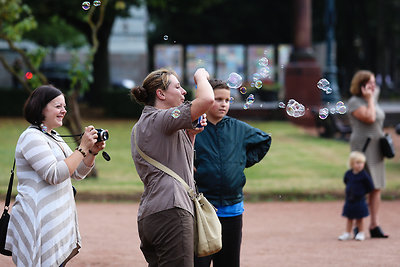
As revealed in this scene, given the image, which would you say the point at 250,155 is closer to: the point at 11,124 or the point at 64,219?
the point at 64,219

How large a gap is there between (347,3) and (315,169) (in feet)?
96.6

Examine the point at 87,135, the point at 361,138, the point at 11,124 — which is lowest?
the point at 11,124

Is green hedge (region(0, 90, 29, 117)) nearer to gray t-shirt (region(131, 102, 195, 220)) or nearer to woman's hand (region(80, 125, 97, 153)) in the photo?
woman's hand (region(80, 125, 97, 153))

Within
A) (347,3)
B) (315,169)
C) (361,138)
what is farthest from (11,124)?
(347,3)

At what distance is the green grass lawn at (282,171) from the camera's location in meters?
11.0

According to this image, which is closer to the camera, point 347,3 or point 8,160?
point 8,160

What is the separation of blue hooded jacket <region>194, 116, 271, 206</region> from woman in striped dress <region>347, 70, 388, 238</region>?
3400 millimetres

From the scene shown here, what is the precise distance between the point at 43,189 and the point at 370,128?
4.83 meters

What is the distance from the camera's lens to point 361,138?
26.7ft

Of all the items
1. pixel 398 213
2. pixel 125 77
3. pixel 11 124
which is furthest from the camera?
pixel 125 77

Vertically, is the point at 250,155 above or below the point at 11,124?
above

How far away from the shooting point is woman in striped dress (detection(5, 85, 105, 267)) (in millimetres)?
4273

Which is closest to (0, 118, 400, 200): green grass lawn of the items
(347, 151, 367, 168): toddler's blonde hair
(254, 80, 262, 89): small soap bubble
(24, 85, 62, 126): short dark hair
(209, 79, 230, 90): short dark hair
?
(347, 151, 367, 168): toddler's blonde hair

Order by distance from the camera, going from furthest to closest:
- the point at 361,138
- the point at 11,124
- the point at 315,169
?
the point at 11,124
the point at 315,169
the point at 361,138
